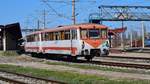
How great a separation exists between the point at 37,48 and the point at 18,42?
2842 centimetres

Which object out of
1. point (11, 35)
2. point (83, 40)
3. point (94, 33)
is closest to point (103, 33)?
point (94, 33)

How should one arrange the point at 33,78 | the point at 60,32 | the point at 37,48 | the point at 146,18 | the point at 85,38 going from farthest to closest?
the point at 146,18 → the point at 37,48 → the point at 60,32 → the point at 85,38 → the point at 33,78

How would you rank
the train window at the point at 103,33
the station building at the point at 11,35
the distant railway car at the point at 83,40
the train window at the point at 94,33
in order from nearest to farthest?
the distant railway car at the point at 83,40 < the train window at the point at 94,33 < the train window at the point at 103,33 < the station building at the point at 11,35

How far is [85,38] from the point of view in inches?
1339

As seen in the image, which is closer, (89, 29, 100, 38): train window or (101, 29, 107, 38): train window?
(89, 29, 100, 38): train window

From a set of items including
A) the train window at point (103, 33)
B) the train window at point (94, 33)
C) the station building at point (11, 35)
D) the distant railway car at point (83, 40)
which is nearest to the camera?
the distant railway car at point (83, 40)

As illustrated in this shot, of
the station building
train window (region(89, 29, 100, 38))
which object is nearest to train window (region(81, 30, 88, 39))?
train window (region(89, 29, 100, 38))

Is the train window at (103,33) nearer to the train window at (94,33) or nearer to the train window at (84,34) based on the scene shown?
the train window at (94,33)

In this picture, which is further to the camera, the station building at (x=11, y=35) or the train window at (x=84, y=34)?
the station building at (x=11, y=35)

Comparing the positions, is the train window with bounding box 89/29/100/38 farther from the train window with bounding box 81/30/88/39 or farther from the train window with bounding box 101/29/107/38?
the train window with bounding box 81/30/88/39

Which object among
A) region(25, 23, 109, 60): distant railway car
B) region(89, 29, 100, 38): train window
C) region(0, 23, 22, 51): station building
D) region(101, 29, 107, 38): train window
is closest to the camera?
region(25, 23, 109, 60): distant railway car

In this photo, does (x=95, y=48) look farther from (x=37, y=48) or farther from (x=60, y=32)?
(x=37, y=48)

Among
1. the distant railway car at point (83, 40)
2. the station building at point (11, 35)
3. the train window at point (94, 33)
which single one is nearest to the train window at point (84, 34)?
the distant railway car at point (83, 40)

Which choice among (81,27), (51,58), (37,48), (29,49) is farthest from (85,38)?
(29,49)
